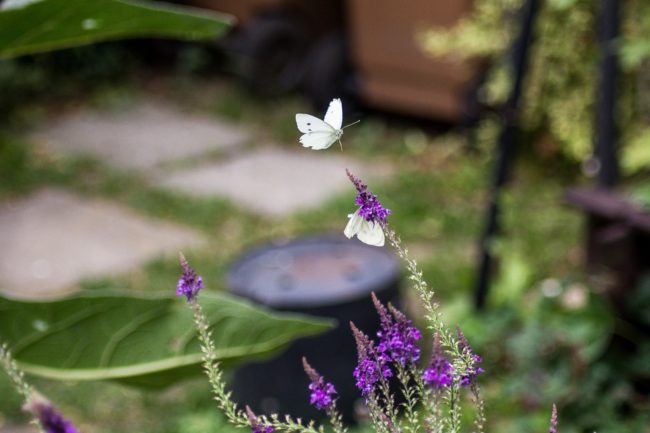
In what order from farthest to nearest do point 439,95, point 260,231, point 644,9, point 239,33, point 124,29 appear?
point 239,33
point 439,95
point 260,231
point 644,9
point 124,29

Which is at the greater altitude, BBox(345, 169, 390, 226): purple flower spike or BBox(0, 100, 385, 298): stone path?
BBox(0, 100, 385, 298): stone path

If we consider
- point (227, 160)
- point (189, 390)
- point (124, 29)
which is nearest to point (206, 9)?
point (227, 160)

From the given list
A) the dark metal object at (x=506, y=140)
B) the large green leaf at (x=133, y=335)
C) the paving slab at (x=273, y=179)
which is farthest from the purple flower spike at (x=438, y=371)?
the paving slab at (x=273, y=179)

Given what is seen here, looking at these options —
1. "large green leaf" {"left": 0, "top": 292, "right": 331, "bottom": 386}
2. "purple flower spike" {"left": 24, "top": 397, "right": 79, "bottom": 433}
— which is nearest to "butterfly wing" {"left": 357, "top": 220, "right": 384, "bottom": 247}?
"purple flower spike" {"left": 24, "top": 397, "right": 79, "bottom": 433}

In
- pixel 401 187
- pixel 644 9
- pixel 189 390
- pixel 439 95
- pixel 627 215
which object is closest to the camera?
pixel 627 215

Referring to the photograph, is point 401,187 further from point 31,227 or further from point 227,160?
point 31,227

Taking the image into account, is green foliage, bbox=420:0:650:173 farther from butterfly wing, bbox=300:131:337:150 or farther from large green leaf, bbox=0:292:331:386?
butterfly wing, bbox=300:131:337:150

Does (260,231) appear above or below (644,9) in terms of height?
above

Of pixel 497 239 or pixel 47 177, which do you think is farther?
pixel 47 177
